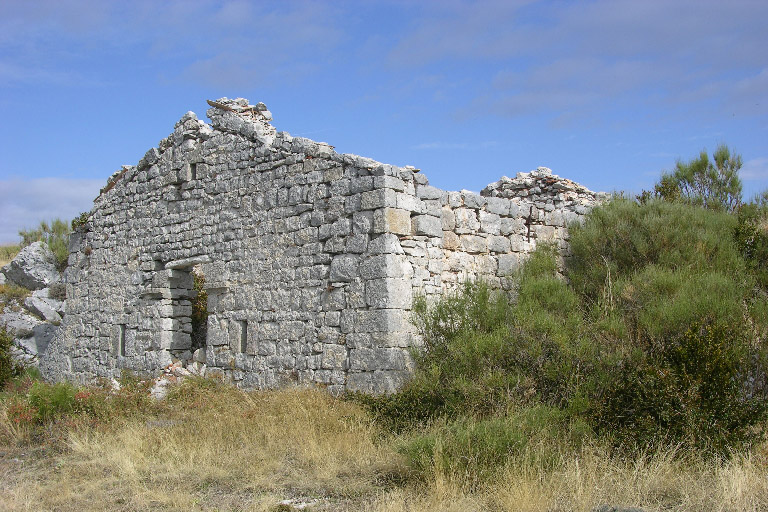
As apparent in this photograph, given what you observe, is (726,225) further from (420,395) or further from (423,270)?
(420,395)

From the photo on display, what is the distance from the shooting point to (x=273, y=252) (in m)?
9.91

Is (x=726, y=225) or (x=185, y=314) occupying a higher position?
(x=726, y=225)

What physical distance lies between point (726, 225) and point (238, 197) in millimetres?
7635

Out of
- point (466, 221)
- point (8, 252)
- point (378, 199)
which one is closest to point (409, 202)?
point (378, 199)

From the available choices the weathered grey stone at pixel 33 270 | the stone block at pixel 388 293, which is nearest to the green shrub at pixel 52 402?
the stone block at pixel 388 293

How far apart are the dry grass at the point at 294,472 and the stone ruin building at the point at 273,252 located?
93 centimetres

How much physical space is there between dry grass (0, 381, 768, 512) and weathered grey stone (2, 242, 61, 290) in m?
10.7

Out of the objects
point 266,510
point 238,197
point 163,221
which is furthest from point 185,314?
point 266,510

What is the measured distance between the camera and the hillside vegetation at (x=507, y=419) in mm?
5840

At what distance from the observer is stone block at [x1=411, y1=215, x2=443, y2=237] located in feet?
29.5

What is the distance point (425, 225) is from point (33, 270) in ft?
47.4

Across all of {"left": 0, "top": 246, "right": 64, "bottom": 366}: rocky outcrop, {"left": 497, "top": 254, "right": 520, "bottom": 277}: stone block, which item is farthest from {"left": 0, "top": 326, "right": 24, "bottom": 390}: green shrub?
{"left": 497, "top": 254, "right": 520, "bottom": 277}: stone block

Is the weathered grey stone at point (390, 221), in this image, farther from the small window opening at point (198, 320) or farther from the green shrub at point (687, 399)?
the small window opening at point (198, 320)

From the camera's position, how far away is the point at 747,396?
7383mm
